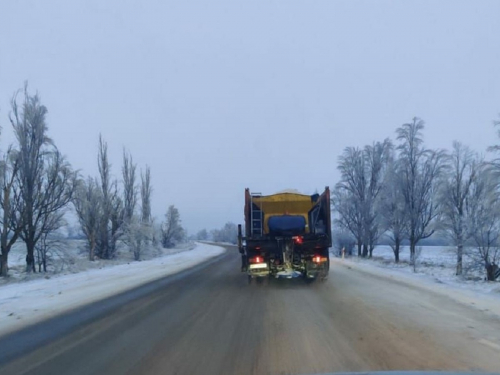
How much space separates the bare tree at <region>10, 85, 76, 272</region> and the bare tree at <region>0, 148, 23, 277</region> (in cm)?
28

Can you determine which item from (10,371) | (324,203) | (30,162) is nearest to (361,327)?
(10,371)

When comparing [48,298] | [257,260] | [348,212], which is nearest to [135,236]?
[348,212]

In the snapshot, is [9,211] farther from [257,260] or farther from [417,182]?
[417,182]

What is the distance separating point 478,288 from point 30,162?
21784mm

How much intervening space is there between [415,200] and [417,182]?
1.28m

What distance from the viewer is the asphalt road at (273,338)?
22.5 feet

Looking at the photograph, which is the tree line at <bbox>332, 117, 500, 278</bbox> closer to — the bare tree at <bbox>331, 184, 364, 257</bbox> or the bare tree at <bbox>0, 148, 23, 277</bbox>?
the bare tree at <bbox>331, 184, 364, 257</bbox>

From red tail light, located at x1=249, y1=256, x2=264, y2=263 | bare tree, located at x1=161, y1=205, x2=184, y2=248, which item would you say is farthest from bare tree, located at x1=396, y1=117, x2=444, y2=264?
bare tree, located at x1=161, y1=205, x2=184, y2=248

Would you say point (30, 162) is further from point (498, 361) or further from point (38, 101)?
point (498, 361)

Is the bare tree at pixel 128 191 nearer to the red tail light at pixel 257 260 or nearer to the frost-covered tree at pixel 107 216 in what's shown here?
the frost-covered tree at pixel 107 216

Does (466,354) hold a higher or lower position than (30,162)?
lower

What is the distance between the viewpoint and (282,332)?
30.7ft

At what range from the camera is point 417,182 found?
122ft

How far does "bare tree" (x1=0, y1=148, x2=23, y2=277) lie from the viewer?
26.2m
